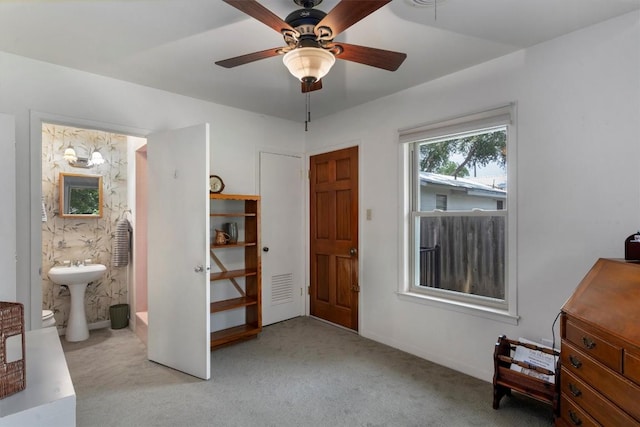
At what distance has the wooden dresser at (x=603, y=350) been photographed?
142 cm

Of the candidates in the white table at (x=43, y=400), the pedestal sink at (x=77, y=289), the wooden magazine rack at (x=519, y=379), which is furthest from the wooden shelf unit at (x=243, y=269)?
the wooden magazine rack at (x=519, y=379)

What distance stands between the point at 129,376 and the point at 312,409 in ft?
5.04

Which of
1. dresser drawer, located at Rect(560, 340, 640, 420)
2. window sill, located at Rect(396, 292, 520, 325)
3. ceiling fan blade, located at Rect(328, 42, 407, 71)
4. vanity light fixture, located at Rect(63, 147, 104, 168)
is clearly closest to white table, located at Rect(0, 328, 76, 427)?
ceiling fan blade, located at Rect(328, 42, 407, 71)

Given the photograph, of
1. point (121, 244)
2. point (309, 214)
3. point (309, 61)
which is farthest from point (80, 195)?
point (309, 61)

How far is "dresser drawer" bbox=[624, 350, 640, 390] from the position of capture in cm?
137

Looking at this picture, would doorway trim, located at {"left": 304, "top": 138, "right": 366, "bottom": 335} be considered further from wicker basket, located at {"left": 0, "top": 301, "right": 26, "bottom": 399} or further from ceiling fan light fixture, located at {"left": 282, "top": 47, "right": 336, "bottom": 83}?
wicker basket, located at {"left": 0, "top": 301, "right": 26, "bottom": 399}

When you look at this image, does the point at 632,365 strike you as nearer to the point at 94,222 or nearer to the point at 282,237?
the point at 282,237

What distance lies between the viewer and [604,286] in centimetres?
169

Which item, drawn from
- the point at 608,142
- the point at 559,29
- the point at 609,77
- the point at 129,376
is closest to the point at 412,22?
the point at 559,29

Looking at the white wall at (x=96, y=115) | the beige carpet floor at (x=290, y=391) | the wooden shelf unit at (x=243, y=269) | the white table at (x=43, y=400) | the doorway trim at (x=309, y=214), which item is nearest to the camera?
the white table at (x=43, y=400)

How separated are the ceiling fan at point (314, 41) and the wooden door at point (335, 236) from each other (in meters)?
1.83

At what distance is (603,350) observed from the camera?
60.8 inches

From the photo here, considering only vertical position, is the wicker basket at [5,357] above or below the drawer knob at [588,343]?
above

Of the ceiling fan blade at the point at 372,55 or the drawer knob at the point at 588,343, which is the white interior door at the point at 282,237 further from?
the drawer knob at the point at 588,343
